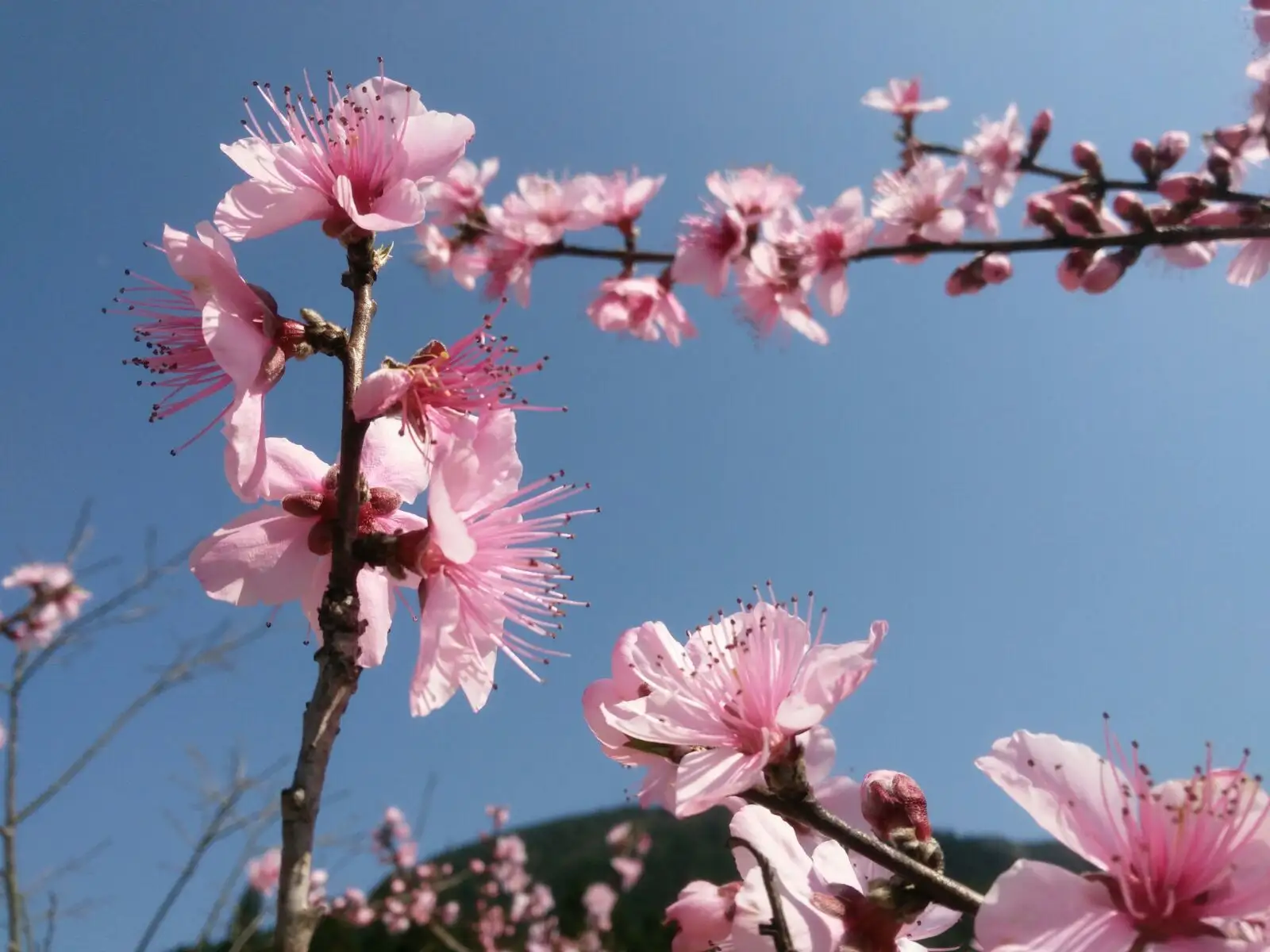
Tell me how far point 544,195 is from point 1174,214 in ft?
6.98

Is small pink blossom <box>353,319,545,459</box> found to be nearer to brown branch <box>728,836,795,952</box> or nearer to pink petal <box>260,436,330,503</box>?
pink petal <box>260,436,330,503</box>

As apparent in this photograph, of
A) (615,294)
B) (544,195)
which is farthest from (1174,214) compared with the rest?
(544,195)

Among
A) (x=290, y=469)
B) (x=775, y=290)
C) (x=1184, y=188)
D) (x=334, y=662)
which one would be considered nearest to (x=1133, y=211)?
(x=1184, y=188)

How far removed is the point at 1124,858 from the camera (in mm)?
824

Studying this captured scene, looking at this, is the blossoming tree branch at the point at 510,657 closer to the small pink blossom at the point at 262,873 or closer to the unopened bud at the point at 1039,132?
the unopened bud at the point at 1039,132

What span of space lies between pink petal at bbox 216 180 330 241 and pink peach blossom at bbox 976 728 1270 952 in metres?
0.97

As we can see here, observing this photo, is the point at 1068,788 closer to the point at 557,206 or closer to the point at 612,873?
the point at 557,206

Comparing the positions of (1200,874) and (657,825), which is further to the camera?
(657,825)

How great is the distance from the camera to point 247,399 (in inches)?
37.6

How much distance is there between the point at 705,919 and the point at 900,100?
166 inches

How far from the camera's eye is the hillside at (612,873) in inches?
376

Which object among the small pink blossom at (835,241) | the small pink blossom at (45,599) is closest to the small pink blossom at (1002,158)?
the small pink blossom at (835,241)

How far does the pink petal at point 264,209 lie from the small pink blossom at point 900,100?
12.7 ft

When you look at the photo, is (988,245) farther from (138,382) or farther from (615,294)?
(138,382)
